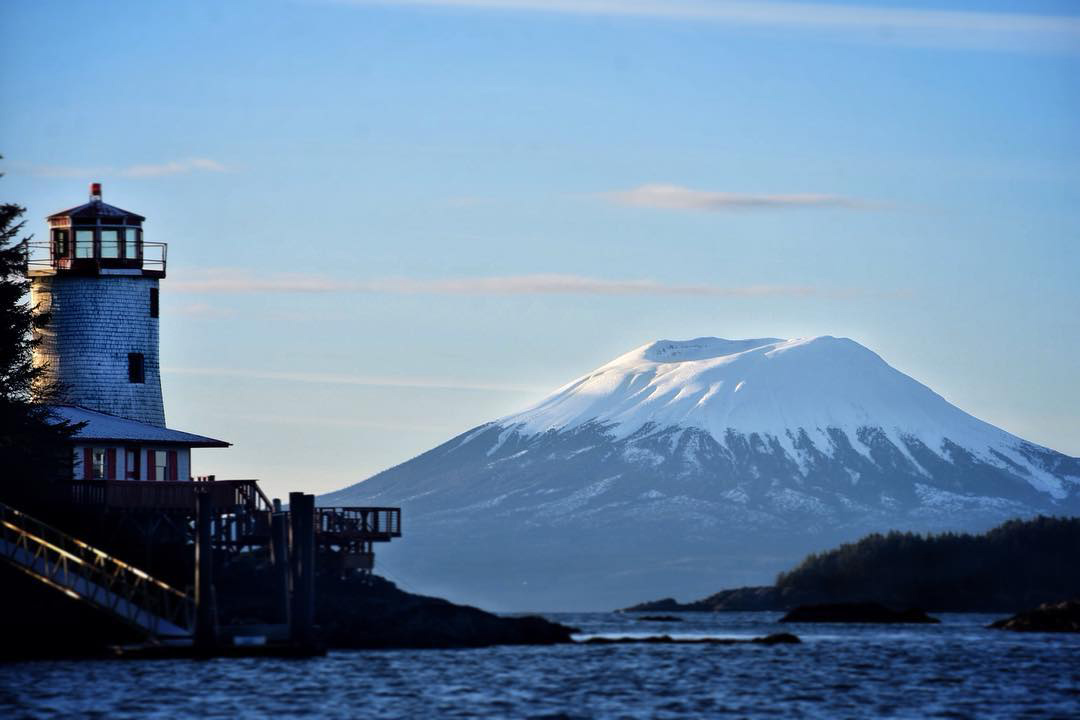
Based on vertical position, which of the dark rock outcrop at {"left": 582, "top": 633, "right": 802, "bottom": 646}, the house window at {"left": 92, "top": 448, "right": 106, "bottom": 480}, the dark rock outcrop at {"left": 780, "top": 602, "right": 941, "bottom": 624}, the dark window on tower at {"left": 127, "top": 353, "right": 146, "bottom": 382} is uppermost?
the dark window on tower at {"left": 127, "top": 353, "right": 146, "bottom": 382}

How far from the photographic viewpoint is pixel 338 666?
235 ft

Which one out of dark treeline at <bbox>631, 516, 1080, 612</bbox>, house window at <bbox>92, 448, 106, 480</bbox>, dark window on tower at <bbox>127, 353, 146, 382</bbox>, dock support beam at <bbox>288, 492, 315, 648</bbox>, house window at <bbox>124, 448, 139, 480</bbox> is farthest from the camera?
dark treeline at <bbox>631, 516, 1080, 612</bbox>

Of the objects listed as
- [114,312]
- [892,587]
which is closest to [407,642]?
[114,312]

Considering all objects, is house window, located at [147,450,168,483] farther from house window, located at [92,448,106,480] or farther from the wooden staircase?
the wooden staircase

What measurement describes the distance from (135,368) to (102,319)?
2540mm

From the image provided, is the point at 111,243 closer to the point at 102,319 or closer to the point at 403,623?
the point at 102,319

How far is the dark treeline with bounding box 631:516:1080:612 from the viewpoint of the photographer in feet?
570

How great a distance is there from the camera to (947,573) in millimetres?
176375

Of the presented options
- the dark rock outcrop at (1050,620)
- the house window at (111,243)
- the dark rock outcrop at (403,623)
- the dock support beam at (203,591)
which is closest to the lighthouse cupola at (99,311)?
the house window at (111,243)

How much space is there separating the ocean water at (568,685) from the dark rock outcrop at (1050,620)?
19335 mm

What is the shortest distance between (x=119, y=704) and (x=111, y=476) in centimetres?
3272

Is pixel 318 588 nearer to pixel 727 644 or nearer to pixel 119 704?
pixel 727 644

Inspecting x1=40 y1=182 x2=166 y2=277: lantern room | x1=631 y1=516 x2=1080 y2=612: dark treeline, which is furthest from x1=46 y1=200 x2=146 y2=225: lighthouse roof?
x1=631 y1=516 x2=1080 y2=612: dark treeline

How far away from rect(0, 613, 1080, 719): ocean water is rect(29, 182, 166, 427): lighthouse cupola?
20.8 metres
